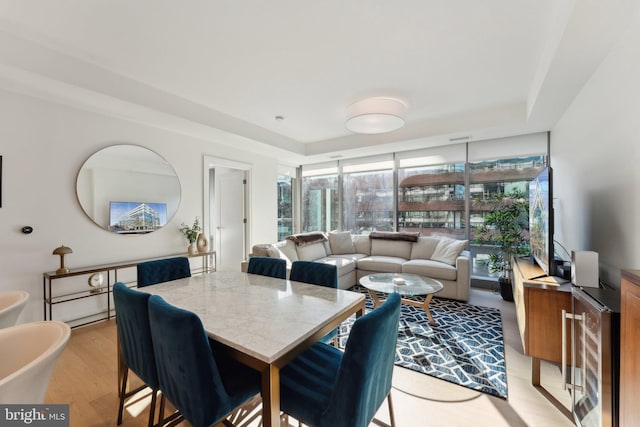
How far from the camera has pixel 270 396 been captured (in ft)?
3.41

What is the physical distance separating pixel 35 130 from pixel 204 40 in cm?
204

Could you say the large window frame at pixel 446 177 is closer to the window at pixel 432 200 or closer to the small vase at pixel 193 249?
the window at pixel 432 200

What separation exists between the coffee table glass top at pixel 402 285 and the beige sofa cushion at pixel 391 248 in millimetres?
1362

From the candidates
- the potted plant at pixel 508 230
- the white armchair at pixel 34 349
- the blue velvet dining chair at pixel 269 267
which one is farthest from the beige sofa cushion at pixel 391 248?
the white armchair at pixel 34 349

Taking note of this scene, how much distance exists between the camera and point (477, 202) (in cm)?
443

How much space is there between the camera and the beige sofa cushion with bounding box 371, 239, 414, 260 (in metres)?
4.65

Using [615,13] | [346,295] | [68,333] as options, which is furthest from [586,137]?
[68,333]

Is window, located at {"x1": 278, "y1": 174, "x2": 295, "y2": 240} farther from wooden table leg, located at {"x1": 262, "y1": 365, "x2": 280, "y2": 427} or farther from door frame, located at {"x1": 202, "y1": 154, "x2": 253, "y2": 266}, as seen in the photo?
wooden table leg, located at {"x1": 262, "y1": 365, "x2": 280, "y2": 427}

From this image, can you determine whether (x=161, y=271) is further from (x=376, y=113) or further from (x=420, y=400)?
(x=376, y=113)

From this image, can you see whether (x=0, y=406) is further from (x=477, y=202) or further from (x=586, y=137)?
(x=477, y=202)

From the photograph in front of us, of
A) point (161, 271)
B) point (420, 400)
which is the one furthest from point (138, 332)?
point (420, 400)

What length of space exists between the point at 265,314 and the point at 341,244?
3.72 m

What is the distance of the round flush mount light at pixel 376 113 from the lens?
3.02 m

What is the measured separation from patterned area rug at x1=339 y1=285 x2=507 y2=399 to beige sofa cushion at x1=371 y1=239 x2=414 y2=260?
1.31 m
